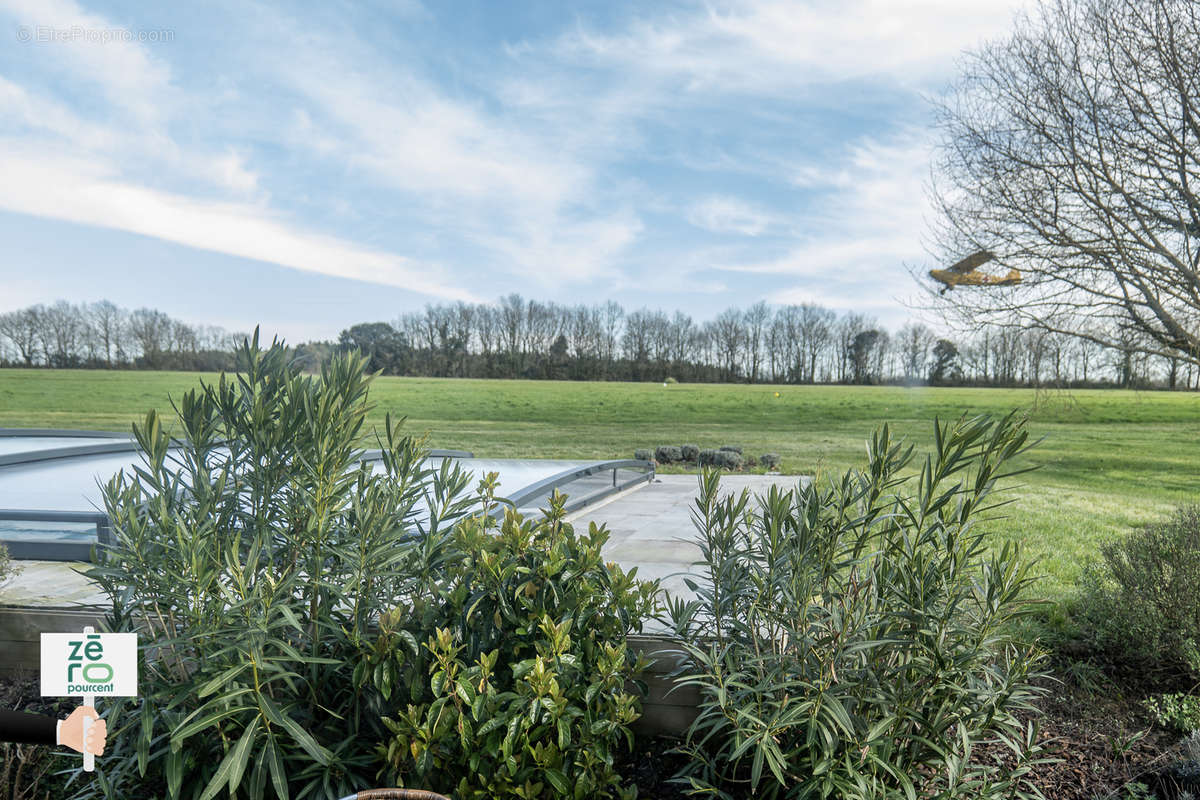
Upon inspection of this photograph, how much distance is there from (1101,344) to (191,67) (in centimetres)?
1213

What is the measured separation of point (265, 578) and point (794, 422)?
1291 centimetres

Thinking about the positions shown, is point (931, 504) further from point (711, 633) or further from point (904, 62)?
point (904, 62)

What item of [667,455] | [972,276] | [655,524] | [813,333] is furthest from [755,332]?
[655,524]

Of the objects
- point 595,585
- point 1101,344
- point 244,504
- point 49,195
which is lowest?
point 595,585

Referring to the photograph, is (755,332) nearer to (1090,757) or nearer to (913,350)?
(913,350)

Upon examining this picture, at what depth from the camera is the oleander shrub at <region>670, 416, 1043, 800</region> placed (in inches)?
58.7

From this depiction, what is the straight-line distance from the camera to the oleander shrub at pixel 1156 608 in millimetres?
2479

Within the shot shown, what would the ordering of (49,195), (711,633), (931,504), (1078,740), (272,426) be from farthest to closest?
(49,195)
(1078,740)
(711,633)
(272,426)
(931,504)

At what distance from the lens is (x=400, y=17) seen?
8109 mm

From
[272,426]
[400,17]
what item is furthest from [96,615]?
[400,17]

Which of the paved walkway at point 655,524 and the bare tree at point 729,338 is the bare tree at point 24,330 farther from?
the bare tree at point 729,338

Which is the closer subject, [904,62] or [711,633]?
[711,633]

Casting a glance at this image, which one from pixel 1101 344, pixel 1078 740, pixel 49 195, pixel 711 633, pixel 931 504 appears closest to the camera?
pixel 931 504

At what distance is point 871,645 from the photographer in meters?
1.43
